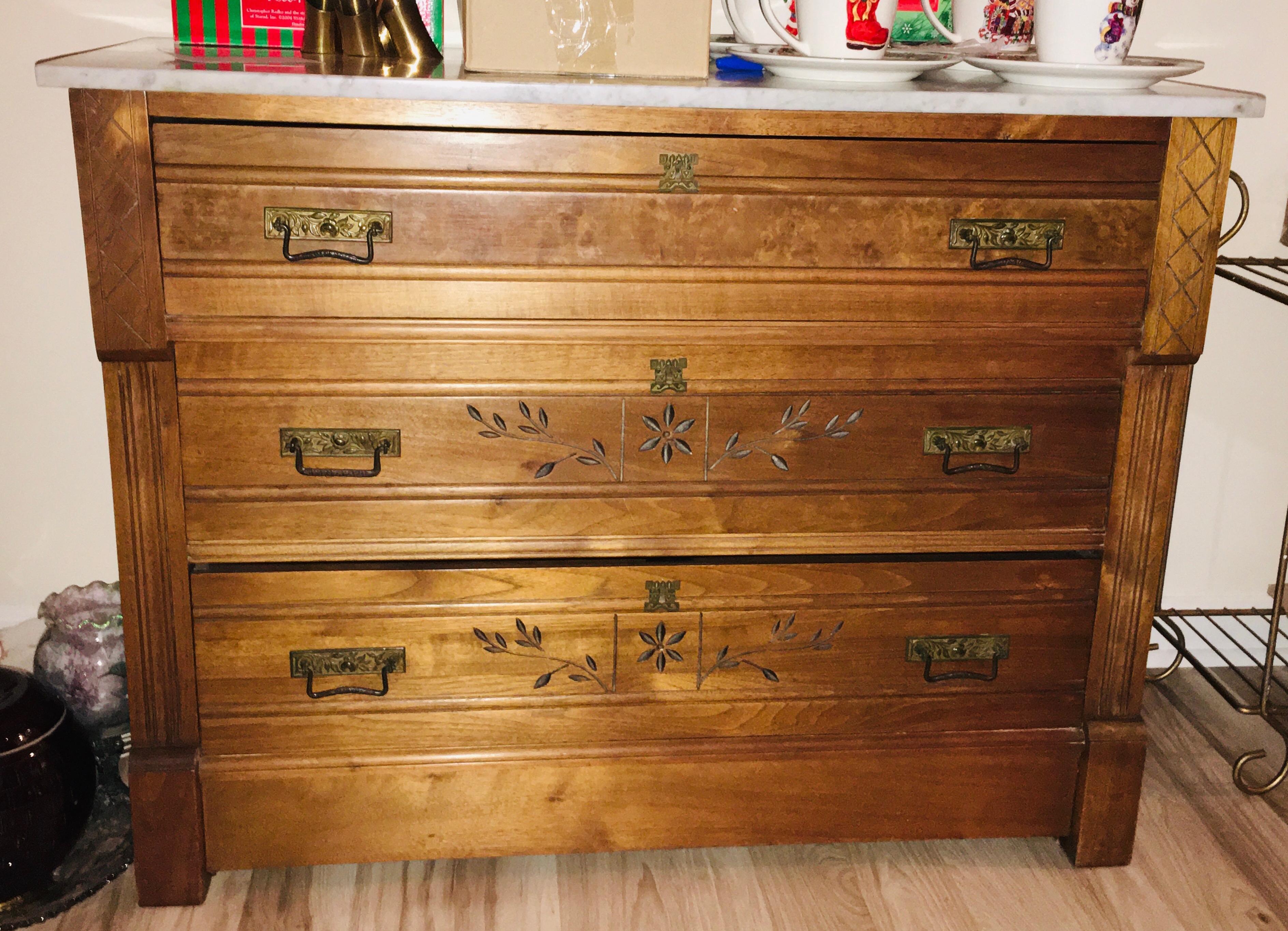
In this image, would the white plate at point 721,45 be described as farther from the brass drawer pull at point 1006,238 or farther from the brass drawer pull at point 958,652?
the brass drawer pull at point 958,652

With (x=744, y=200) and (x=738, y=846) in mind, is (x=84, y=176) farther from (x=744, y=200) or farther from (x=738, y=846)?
(x=738, y=846)

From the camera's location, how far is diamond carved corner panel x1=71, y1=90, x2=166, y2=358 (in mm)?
1188

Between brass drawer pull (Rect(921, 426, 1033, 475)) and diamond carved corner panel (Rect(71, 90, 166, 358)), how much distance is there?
2.88ft

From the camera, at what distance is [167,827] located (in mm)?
1413

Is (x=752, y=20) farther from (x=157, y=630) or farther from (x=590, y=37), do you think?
(x=157, y=630)

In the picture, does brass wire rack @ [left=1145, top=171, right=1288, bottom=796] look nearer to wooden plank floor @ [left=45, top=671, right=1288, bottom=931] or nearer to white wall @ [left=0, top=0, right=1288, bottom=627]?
white wall @ [left=0, top=0, right=1288, bottom=627]

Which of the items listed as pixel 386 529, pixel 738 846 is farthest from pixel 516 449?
pixel 738 846

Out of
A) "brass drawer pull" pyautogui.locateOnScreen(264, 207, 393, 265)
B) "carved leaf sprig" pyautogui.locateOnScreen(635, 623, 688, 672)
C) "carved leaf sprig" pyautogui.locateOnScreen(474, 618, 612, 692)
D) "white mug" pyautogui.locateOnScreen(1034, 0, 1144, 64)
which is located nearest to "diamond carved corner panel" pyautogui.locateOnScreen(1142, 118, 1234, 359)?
"white mug" pyautogui.locateOnScreen(1034, 0, 1144, 64)

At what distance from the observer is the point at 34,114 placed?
1.68 metres

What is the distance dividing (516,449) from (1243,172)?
1.29 metres

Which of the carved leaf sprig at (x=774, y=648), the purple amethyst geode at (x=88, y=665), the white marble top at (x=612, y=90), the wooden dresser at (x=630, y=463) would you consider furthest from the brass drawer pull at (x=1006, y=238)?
the purple amethyst geode at (x=88, y=665)

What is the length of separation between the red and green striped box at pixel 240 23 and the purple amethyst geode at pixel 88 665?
79 centimetres

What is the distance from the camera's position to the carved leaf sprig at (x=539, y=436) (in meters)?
1.33

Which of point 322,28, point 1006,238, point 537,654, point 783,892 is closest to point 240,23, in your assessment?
point 322,28
